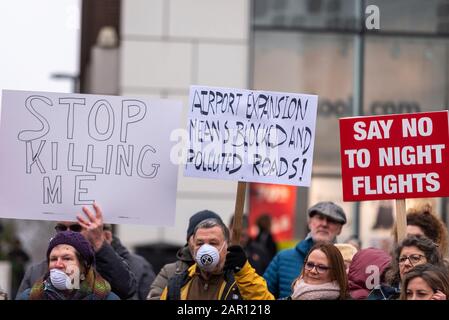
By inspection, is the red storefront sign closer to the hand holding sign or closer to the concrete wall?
the concrete wall

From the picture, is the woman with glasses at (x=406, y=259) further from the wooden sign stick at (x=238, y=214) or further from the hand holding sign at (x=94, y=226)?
the hand holding sign at (x=94, y=226)

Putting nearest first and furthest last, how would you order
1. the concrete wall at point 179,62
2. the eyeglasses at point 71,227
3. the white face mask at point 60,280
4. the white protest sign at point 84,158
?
the white face mask at point 60,280 → the white protest sign at point 84,158 → the eyeglasses at point 71,227 → the concrete wall at point 179,62

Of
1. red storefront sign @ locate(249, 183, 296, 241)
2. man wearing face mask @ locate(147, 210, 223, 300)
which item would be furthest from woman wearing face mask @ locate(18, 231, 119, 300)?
red storefront sign @ locate(249, 183, 296, 241)

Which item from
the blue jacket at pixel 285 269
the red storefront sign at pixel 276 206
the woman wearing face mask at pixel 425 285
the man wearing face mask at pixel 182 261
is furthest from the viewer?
the red storefront sign at pixel 276 206

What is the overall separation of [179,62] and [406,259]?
25.4 ft

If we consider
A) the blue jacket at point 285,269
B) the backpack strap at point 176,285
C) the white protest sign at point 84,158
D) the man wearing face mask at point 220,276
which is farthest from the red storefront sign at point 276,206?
the man wearing face mask at point 220,276

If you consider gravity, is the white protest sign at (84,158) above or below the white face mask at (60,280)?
above

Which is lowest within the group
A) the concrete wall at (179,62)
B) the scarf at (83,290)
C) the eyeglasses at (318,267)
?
the scarf at (83,290)

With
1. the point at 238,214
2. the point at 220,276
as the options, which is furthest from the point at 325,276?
the point at 238,214

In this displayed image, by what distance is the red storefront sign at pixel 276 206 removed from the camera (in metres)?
14.8

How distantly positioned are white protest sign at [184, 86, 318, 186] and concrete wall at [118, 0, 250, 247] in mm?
6716

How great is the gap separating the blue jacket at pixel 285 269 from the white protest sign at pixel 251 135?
3.32ft

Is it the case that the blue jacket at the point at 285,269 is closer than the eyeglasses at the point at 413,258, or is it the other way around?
the eyeglasses at the point at 413,258

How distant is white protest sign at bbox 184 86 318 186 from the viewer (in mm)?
7086
